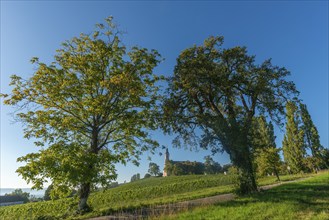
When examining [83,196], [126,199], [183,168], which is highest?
[183,168]

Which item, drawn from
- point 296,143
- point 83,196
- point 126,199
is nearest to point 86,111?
point 83,196

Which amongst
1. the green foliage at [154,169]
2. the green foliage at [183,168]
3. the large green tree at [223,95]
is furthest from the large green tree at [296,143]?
the green foliage at [154,169]

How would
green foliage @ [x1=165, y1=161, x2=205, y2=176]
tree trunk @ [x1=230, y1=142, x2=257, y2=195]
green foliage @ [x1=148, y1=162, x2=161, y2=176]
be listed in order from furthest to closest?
green foliage @ [x1=148, y1=162, x2=161, y2=176], green foliage @ [x1=165, y1=161, x2=205, y2=176], tree trunk @ [x1=230, y1=142, x2=257, y2=195]

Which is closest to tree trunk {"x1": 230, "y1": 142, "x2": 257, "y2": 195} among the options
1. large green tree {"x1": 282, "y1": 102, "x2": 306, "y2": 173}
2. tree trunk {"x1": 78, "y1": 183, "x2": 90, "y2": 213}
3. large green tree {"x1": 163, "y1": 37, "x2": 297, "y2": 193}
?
large green tree {"x1": 163, "y1": 37, "x2": 297, "y2": 193}

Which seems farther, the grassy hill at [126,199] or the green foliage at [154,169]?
the green foliage at [154,169]

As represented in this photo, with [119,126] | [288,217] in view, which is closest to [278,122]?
[288,217]

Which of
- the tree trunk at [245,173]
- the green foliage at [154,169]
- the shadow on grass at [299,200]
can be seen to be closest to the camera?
the shadow on grass at [299,200]

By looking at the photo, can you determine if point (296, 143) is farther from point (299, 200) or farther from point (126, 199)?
point (299, 200)

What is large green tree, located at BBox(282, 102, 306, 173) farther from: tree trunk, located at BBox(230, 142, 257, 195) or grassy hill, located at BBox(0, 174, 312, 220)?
tree trunk, located at BBox(230, 142, 257, 195)

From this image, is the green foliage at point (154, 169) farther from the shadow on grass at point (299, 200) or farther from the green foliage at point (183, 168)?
the shadow on grass at point (299, 200)

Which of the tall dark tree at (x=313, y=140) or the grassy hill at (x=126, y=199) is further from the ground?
the tall dark tree at (x=313, y=140)

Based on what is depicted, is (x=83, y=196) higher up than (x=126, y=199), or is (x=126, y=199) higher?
(x=83, y=196)

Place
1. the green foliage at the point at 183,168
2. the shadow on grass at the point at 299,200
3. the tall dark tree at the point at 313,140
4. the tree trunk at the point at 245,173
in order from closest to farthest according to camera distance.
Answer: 1. the shadow on grass at the point at 299,200
2. the tree trunk at the point at 245,173
3. the tall dark tree at the point at 313,140
4. the green foliage at the point at 183,168

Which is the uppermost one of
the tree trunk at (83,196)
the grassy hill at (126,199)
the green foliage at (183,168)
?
the green foliage at (183,168)
